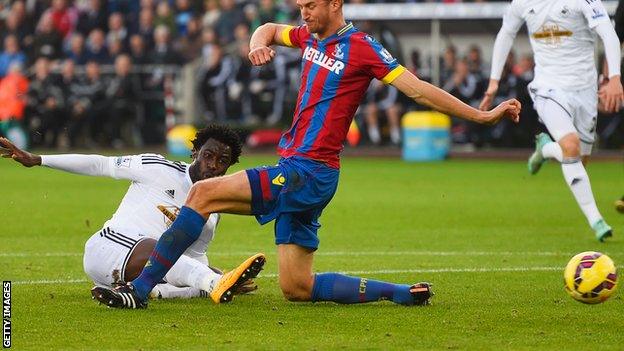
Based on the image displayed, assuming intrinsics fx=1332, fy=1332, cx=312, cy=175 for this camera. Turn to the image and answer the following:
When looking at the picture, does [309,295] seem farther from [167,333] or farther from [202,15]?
[202,15]

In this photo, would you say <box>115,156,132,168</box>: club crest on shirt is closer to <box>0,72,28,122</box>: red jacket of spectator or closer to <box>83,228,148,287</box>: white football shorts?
<box>83,228,148,287</box>: white football shorts

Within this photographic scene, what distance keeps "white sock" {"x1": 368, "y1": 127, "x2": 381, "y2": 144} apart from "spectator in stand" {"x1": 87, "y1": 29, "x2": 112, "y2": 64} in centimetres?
647

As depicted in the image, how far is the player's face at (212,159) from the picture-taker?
855 centimetres

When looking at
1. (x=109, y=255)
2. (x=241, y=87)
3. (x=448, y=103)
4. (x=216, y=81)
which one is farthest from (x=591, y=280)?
(x=216, y=81)

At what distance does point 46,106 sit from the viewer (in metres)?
29.2

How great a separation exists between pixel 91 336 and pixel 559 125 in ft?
20.5

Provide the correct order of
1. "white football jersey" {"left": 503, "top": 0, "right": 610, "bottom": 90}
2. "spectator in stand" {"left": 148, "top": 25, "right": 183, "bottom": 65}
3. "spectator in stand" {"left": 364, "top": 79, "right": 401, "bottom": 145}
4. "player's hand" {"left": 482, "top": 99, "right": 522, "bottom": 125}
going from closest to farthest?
"player's hand" {"left": 482, "top": 99, "right": 522, "bottom": 125} < "white football jersey" {"left": 503, "top": 0, "right": 610, "bottom": 90} < "spectator in stand" {"left": 364, "top": 79, "right": 401, "bottom": 145} < "spectator in stand" {"left": 148, "top": 25, "right": 183, "bottom": 65}

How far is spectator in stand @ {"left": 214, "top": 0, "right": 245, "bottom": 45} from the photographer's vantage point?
29.8 metres

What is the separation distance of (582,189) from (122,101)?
59.1 feet

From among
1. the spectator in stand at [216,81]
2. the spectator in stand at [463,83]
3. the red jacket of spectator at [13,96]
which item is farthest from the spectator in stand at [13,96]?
the spectator in stand at [463,83]

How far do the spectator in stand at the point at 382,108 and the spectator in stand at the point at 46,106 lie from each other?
6.92 metres

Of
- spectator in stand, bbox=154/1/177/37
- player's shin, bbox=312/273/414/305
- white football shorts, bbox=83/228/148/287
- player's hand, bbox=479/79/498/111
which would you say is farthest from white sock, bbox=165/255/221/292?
spectator in stand, bbox=154/1/177/37

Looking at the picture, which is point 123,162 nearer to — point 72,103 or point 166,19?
point 72,103

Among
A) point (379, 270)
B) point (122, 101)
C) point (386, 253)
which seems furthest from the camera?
point (122, 101)
